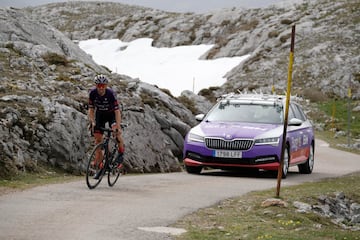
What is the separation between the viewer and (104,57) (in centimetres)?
9944

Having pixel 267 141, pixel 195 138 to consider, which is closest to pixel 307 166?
pixel 267 141

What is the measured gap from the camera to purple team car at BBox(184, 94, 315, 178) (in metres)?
17.9

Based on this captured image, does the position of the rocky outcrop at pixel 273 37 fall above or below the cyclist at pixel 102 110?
above

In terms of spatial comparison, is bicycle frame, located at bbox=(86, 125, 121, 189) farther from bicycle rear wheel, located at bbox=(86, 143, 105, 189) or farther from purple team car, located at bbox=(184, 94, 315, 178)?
purple team car, located at bbox=(184, 94, 315, 178)

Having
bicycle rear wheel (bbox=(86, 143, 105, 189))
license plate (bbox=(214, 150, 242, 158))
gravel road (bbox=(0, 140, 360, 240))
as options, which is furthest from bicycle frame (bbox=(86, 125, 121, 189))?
license plate (bbox=(214, 150, 242, 158))

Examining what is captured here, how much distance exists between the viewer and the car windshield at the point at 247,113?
19.2 metres

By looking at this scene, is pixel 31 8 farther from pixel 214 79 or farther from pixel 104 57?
pixel 214 79

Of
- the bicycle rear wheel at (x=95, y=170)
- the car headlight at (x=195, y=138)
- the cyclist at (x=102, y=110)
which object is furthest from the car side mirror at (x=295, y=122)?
the bicycle rear wheel at (x=95, y=170)

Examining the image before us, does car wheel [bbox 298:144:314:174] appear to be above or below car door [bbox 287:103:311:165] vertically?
below

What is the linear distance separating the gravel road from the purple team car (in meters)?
0.46

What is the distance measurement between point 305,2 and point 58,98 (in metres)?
77.3

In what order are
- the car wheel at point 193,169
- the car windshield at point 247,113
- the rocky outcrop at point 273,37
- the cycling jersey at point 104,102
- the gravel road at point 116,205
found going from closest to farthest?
the gravel road at point 116,205 < the cycling jersey at point 104,102 < the car wheel at point 193,169 < the car windshield at point 247,113 < the rocky outcrop at point 273,37

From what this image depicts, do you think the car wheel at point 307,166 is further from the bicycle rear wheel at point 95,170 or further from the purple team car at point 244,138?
the bicycle rear wheel at point 95,170

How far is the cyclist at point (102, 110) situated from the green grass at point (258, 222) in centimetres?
247
